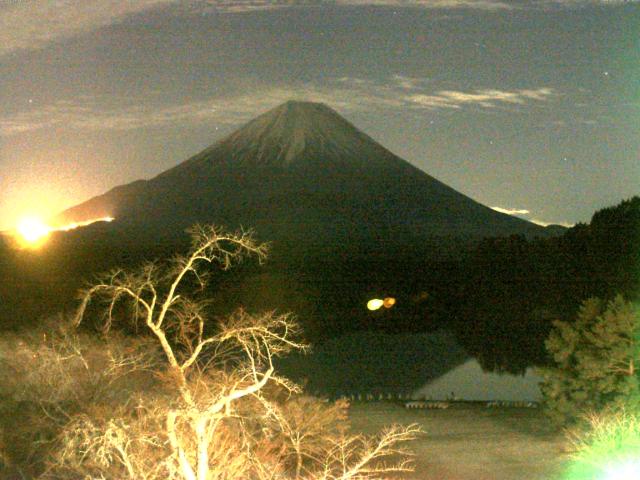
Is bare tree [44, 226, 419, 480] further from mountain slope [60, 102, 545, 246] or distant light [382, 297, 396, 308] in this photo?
mountain slope [60, 102, 545, 246]

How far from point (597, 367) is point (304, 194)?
116086mm

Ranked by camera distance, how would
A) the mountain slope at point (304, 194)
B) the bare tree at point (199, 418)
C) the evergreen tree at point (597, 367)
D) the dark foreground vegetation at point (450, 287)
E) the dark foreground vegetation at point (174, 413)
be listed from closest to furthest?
the bare tree at point (199, 418)
the dark foreground vegetation at point (174, 413)
the evergreen tree at point (597, 367)
the dark foreground vegetation at point (450, 287)
the mountain slope at point (304, 194)

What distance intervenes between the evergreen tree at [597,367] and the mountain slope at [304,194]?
88.2m

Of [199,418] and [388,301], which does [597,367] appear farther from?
[388,301]

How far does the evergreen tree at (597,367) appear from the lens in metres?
15.1

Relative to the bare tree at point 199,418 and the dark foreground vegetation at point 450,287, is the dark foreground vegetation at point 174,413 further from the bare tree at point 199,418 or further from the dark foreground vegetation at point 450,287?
the dark foreground vegetation at point 450,287

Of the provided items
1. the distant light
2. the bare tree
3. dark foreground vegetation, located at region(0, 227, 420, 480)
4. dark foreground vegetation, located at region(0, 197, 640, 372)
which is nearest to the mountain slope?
dark foreground vegetation, located at region(0, 197, 640, 372)

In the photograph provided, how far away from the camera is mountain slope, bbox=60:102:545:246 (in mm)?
118062

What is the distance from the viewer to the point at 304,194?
429 feet

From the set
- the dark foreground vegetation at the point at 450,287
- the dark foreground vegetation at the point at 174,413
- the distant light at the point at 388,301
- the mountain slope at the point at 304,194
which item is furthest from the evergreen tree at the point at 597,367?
the mountain slope at the point at 304,194

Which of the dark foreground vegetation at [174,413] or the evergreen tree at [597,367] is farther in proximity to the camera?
the evergreen tree at [597,367]

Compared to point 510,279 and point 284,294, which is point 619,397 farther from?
point 284,294

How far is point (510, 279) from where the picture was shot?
45.7 m

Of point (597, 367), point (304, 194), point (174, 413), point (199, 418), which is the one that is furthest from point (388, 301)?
point (304, 194)
